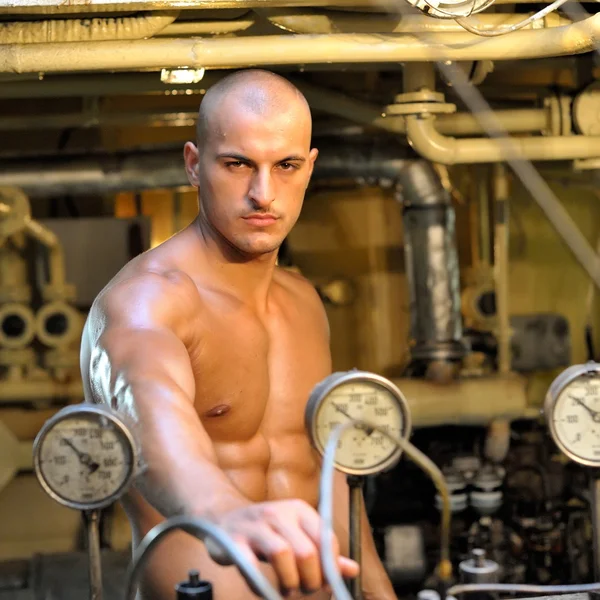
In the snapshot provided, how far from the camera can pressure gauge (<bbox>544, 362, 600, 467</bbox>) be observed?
181cm

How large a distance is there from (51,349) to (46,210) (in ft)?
1.76

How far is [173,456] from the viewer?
4.50 ft

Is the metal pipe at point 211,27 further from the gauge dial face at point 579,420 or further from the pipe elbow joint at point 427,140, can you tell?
the gauge dial face at point 579,420

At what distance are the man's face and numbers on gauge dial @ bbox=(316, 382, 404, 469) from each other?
380 mm

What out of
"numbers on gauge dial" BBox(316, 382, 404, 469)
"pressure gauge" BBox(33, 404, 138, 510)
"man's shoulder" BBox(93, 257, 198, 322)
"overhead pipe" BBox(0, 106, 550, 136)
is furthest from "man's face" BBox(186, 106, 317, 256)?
"overhead pipe" BBox(0, 106, 550, 136)

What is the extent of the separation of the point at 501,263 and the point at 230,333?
4.97ft

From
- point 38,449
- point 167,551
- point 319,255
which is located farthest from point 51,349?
point 38,449

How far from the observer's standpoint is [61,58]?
2166 mm

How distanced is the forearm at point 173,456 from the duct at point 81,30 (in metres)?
0.95

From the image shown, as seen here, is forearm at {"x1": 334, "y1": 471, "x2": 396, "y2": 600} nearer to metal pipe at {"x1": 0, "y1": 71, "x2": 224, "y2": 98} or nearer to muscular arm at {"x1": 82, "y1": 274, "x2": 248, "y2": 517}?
Result: muscular arm at {"x1": 82, "y1": 274, "x2": 248, "y2": 517}

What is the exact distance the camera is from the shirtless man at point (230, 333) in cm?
160

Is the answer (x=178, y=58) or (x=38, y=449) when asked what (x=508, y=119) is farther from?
(x=38, y=449)

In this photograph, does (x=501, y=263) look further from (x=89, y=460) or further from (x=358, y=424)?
(x=89, y=460)

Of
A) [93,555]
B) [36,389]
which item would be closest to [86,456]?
[93,555]
